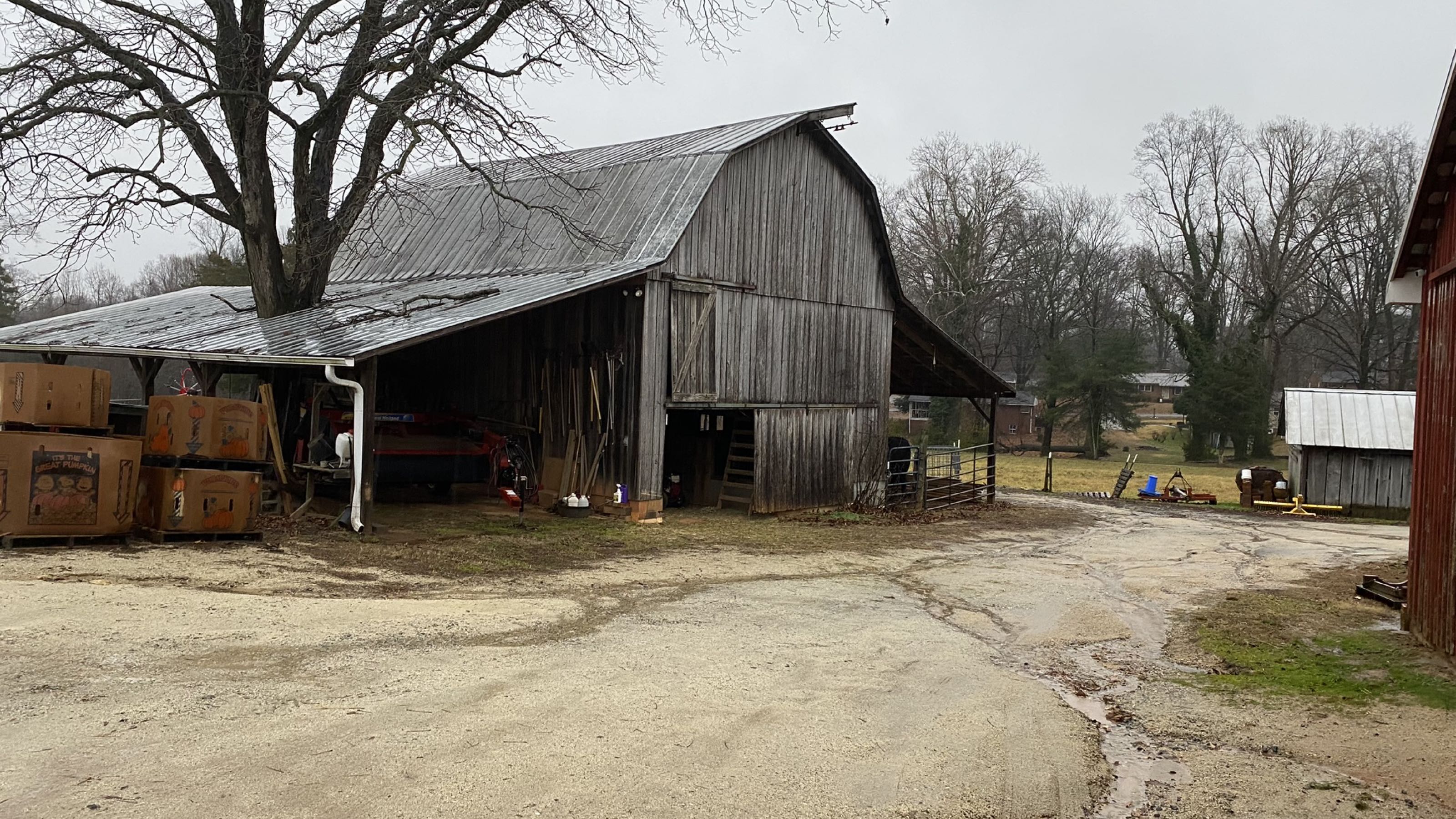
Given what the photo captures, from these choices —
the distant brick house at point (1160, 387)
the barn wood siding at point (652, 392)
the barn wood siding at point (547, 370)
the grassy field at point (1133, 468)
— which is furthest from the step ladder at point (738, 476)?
the distant brick house at point (1160, 387)

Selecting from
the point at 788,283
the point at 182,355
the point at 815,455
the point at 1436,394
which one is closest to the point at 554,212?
the point at 788,283

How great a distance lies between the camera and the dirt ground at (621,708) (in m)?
5.19

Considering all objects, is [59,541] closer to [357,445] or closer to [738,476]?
[357,445]

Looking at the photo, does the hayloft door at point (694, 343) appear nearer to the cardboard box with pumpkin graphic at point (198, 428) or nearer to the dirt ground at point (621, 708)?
the dirt ground at point (621, 708)

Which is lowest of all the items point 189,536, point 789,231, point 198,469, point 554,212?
point 189,536

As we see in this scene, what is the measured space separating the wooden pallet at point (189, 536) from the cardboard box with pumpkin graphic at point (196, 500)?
0.12 feet

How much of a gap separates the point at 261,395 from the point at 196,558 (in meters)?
3.90

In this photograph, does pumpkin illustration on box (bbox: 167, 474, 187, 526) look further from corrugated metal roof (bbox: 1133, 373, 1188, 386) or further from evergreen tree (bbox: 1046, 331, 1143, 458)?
corrugated metal roof (bbox: 1133, 373, 1188, 386)

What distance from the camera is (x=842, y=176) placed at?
20.6m

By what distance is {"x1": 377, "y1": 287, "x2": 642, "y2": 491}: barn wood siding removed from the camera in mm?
16594

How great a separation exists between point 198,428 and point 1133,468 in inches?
1383

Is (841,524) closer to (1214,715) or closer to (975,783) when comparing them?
(1214,715)

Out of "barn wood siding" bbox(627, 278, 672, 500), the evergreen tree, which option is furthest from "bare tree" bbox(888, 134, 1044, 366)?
"barn wood siding" bbox(627, 278, 672, 500)

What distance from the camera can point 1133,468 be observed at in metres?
40.3
